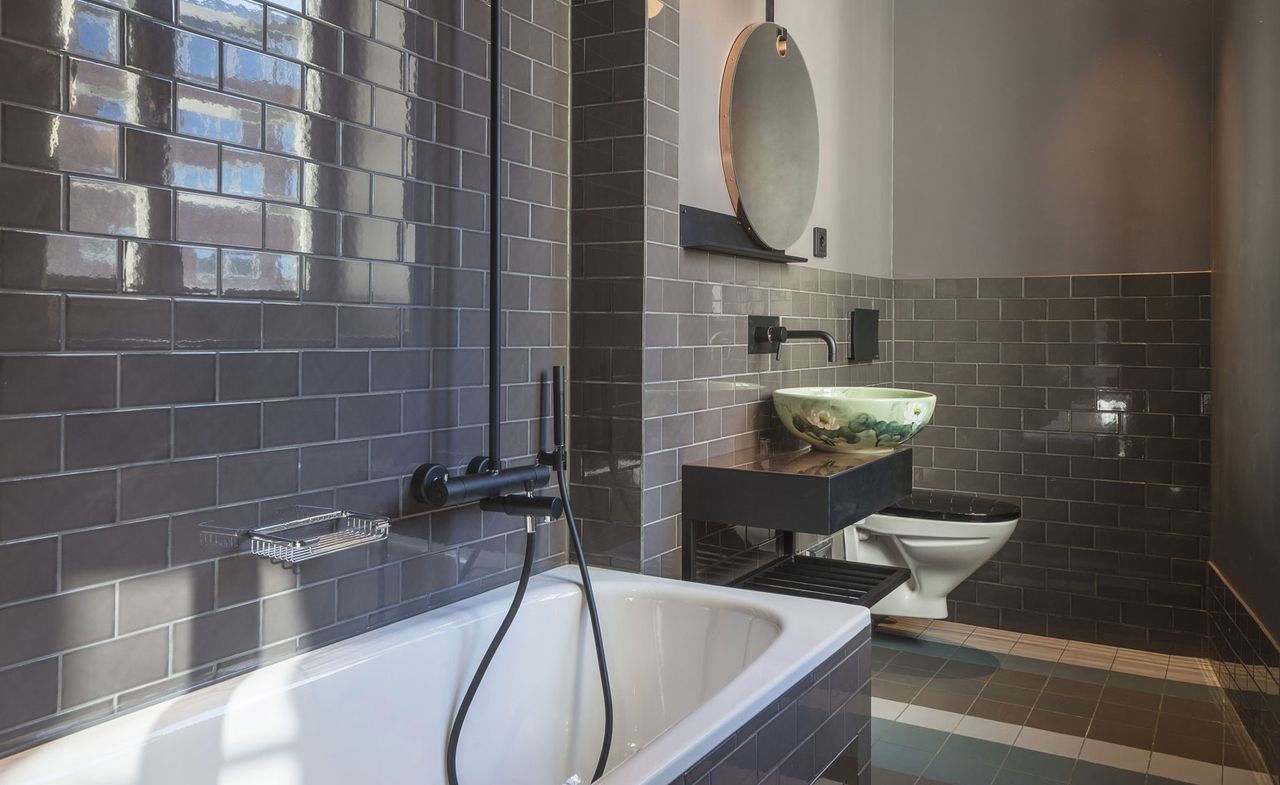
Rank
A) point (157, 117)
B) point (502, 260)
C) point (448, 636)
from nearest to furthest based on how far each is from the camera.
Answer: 1. point (157, 117)
2. point (448, 636)
3. point (502, 260)

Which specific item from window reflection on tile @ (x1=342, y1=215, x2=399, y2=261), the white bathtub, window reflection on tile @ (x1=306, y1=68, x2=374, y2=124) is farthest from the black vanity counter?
window reflection on tile @ (x1=306, y1=68, x2=374, y2=124)

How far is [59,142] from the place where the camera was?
1451 mm

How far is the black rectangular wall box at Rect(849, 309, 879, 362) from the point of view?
4078 millimetres

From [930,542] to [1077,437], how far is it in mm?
914

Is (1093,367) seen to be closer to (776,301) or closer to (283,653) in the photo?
(776,301)

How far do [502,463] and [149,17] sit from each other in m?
1.24

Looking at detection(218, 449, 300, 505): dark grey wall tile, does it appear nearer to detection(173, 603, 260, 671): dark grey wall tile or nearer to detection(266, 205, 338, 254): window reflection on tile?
detection(173, 603, 260, 671): dark grey wall tile

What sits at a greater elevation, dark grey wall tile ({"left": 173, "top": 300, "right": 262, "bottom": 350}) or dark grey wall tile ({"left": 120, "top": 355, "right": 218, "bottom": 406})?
dark grey wall tile ({"left": 173, "top": 300, "right": 262, "bottom": 350})

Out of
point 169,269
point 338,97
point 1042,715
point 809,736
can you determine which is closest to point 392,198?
point 338,97

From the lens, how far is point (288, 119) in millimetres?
1815

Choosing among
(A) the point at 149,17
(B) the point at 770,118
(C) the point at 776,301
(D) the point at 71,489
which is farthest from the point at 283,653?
(B) the point at 770,118

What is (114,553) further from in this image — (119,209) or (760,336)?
(760,336)

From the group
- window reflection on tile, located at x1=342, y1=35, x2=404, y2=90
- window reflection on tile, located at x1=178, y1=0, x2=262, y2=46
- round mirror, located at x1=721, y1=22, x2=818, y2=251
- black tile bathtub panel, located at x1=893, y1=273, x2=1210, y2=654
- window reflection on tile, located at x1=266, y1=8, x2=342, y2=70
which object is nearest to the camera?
window reflection on tile, located at x1=178, y1=0, x2=262, y2=46

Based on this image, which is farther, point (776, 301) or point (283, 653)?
point (776, 301)
